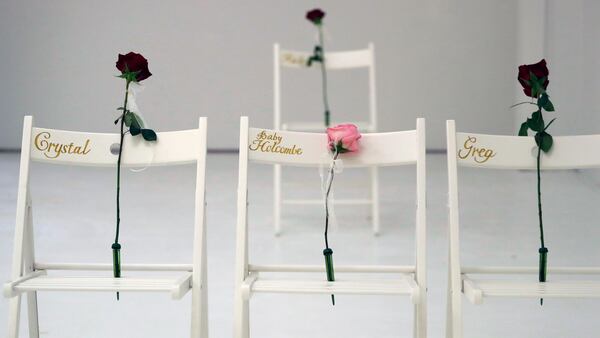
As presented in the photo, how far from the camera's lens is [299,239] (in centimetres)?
472

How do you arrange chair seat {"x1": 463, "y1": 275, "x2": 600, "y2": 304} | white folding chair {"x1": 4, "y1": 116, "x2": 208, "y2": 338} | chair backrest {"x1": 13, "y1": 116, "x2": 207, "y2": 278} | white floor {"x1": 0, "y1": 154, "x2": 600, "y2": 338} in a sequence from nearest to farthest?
chair seat {"x1": 463, "y1": 275, "x2": 600, "y2": 304} → white folding chair {"x1": 4, "y1": 116, "x2": 208, "y2": 338} → chair backrest {"x1": 13, "y1": 116, "x2": 207, "y2": 278} → white floor {"x1": 0, "y1": 154, "x2": 600, "y2": 338}

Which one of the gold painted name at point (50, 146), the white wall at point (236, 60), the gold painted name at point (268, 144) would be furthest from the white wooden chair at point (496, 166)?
the white wall at point (236, 60)

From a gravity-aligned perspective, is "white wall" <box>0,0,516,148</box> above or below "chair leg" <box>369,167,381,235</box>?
above

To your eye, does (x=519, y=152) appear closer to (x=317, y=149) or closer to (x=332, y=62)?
(x=317, y=149)

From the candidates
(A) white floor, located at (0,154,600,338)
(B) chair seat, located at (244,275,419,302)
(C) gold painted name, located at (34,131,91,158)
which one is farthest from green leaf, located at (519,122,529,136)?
(C) gold painted name, located at (34,131,91,158)

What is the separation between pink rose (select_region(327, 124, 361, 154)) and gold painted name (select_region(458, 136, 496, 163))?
309 mm

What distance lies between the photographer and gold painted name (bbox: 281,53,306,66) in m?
4.89

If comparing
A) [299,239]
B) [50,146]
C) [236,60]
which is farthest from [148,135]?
[236,60]

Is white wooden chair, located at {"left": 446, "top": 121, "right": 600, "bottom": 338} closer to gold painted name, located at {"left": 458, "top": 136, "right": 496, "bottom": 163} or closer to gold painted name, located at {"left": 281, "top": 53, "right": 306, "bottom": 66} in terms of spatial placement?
gold painted name, located at {"left": 458, "top": 136, "right": 496, "bottom": 163}

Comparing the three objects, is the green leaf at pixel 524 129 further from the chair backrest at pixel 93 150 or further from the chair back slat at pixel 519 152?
the chair backrest at pixel 93 150

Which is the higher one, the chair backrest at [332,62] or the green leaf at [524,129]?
the chair backrest at [332,62]

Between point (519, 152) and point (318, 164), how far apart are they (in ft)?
1.93

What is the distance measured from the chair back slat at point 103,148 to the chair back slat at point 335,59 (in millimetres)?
2386

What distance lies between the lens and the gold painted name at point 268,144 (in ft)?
8.16
